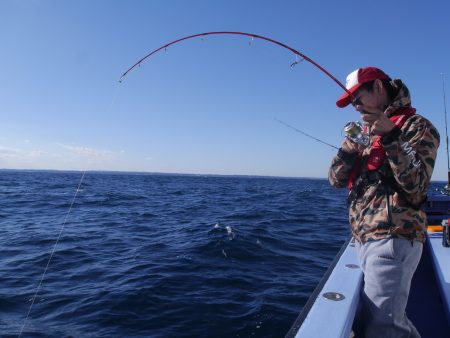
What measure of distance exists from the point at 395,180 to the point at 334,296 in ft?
3.15

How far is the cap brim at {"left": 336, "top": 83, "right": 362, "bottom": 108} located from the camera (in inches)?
78.0

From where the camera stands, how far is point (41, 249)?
8648mm

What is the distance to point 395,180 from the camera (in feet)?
6.45

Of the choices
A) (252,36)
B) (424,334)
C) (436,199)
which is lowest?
(424,334)

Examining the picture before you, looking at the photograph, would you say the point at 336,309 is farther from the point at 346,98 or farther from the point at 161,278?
the point at 161,278

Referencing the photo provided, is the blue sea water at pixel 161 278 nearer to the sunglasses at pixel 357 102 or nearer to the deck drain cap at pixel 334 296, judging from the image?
the deck drain cap at pixel 334 296

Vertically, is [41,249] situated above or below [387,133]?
below

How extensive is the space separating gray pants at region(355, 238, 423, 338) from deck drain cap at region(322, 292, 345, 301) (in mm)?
228

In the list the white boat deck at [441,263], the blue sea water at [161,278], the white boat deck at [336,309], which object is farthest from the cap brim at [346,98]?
the blue sea water at [161,278]

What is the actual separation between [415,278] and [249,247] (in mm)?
4690

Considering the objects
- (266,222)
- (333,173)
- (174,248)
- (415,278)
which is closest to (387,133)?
(333,173)

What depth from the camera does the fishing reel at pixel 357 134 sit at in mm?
2072

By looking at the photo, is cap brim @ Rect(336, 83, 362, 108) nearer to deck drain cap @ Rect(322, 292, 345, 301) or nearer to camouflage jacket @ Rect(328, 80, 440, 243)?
camouflage jacket @ Rect(328, 80, 440, 243)

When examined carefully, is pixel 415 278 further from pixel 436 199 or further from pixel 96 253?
pixel 96 253
